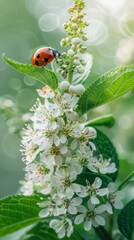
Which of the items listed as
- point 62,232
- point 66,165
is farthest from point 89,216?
point 66,165

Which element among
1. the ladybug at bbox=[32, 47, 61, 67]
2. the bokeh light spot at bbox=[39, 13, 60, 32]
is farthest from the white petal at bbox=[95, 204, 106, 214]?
the bokeh light spot at bbox=[39, 13, 60, 32]

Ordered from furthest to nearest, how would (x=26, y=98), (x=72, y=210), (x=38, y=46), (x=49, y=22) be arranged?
(x=49, y=22) → (x=38, y=46) → (x=26, y=98) → (x=72, y=210)

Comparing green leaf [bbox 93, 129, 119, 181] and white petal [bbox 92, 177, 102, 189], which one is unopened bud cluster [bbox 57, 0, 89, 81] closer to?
green leaf [bbox 93, 129, 119, 181]

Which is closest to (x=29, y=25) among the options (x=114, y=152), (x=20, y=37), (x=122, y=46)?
(x=20, y=37)

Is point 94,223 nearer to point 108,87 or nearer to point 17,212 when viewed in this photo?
point 17,212

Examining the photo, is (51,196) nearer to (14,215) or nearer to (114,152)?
(14,215)
